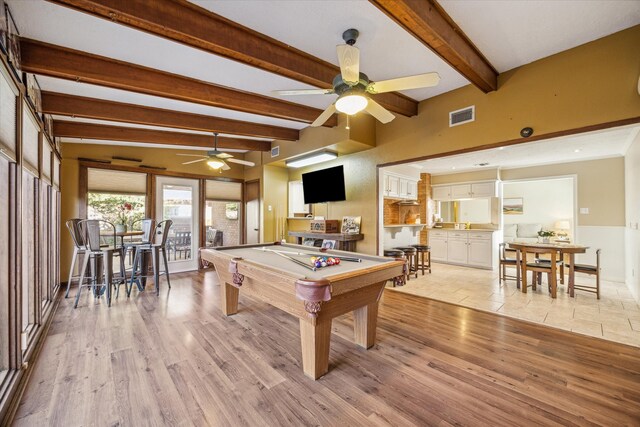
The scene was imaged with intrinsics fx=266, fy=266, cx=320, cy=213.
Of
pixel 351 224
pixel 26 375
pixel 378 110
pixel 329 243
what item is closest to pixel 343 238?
pixel 329 243

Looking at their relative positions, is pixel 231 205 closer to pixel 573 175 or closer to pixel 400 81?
pixel 400 81

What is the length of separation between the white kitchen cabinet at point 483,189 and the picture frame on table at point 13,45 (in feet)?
26.4

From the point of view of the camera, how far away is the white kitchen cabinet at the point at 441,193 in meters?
7.43

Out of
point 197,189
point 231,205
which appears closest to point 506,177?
point 231,205

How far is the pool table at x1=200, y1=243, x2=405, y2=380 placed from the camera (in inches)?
76.3

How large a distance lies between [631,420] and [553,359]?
2.38 ft

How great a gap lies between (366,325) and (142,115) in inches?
167

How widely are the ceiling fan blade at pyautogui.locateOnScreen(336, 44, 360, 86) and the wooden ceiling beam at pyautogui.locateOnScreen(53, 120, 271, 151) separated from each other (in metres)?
4.34

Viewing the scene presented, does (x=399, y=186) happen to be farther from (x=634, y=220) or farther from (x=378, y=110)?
(x=634, y=220)

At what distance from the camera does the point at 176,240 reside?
6234 mm

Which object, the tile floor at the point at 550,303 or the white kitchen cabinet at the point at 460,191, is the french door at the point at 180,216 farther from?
the white kitchen cabinet at the point at 460,191

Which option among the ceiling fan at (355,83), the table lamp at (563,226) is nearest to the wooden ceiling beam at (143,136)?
the ceiling fan at (355,83)

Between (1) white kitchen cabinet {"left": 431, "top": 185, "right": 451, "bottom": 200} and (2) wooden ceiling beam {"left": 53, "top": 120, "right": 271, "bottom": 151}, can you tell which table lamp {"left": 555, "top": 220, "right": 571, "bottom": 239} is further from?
(2) wooden ceiling beam {"left": 53, "top": 120, "right": 271, "bottom": 151}

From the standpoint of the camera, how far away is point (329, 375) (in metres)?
2.18
